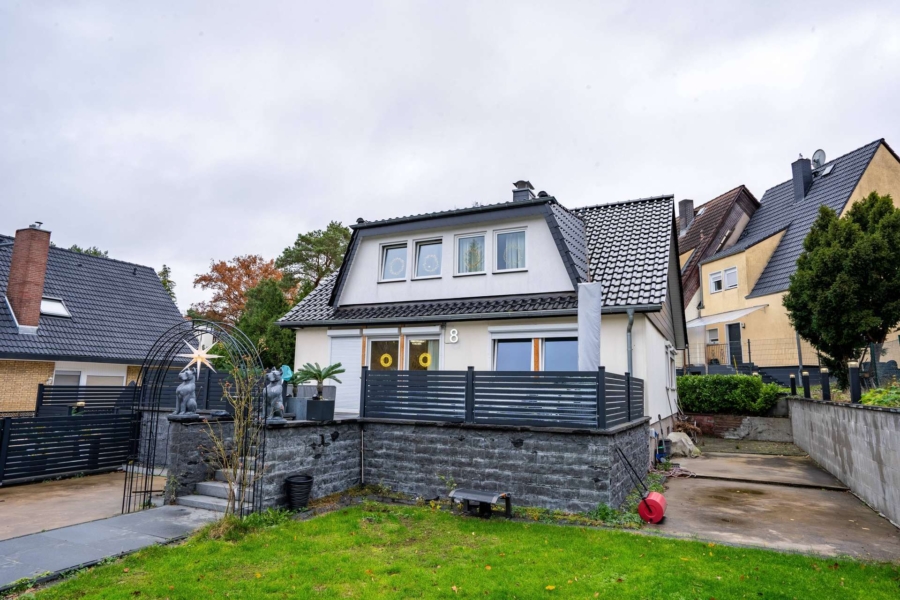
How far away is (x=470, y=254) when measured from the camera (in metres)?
14.1

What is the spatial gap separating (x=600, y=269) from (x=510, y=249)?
2441 mm

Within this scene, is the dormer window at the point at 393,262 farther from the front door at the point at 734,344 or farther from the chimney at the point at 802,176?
the chimney at the point at 802,176

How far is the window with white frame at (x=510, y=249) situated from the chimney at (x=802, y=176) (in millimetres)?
22929

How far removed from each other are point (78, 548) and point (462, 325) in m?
8.99

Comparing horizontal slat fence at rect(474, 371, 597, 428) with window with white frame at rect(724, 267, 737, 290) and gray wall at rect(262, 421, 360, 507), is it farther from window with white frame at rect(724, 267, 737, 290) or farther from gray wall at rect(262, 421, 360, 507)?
window with white frame at rect(724, 267, 737, 290)

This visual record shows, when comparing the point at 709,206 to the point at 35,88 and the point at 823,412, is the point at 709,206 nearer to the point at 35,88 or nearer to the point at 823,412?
the point at 823,412

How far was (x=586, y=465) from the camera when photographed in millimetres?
8203

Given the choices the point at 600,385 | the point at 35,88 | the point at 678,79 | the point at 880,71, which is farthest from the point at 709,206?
the point at 35,88

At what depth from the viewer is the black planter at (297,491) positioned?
27.8ft

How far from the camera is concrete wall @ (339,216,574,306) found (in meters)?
13.0

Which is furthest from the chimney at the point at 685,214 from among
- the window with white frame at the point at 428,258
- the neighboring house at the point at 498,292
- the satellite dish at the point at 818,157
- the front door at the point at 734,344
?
the window with white frame at the point at 428,258

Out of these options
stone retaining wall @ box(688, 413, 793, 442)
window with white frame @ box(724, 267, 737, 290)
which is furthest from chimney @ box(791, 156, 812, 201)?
stone retaining wall @ box(688, 413, 793, 442)

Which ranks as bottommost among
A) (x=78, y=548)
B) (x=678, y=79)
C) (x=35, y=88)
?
(x=78, y=548)

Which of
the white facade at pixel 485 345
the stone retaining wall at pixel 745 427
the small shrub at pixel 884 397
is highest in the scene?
the white facade at pixel 485 345
